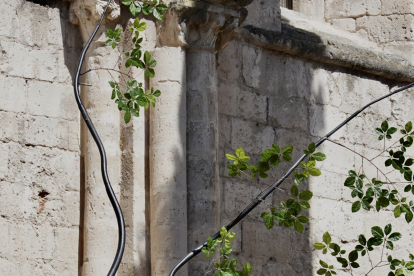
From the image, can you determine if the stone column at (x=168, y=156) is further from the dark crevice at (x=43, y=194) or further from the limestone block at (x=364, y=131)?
the limestone block at (x=364, y=131)

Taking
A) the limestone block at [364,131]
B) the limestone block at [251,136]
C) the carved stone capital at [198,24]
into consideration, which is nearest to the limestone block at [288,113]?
the limestone block at [251,136]

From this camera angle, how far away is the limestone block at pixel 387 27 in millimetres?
8797

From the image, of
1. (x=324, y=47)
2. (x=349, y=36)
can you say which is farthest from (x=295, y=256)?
(x=349, y=36)

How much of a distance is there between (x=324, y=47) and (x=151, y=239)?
8.39 feet

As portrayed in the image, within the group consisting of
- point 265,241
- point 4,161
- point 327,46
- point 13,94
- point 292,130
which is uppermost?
point 327,46

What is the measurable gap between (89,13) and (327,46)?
2347mm

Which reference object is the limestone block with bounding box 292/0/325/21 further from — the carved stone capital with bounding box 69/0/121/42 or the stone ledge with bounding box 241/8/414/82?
the carved stone capital with bounding box 69/0/121/42

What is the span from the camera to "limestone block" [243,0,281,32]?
7688mm

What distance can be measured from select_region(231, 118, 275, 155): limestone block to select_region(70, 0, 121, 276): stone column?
3.93 feet

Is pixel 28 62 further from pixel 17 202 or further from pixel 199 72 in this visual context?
pixel 199 72

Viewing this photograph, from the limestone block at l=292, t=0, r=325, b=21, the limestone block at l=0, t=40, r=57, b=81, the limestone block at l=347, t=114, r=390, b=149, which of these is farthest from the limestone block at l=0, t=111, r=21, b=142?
the limestone block at l=292, t=0, r=325, b=21

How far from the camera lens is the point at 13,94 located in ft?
20.0

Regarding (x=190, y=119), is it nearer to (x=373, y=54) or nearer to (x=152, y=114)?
(x=152, y=114)

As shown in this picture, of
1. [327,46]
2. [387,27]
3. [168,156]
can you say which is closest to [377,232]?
[168,156]
